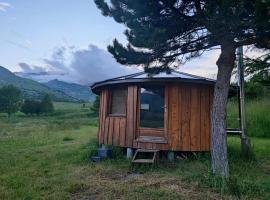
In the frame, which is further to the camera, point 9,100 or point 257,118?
point 9,100

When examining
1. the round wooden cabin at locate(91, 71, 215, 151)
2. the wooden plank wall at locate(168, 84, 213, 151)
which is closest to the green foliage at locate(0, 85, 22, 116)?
the round wooden cabin at locate(91, 71, 215, 151)

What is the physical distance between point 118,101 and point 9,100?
1501 inches

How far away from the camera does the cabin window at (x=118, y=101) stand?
31.9 ft

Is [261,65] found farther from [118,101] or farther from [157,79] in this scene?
[118,101]

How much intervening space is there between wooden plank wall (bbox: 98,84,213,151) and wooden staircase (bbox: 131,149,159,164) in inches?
9.0

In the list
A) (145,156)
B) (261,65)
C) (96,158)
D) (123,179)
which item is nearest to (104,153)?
(96,158)

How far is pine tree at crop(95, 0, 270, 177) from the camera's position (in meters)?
5.24

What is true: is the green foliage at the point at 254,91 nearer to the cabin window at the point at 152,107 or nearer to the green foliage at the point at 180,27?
the cabin window at the point at 152,107

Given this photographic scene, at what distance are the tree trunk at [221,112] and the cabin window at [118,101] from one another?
379 cm

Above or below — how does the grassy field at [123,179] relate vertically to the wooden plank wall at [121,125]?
below

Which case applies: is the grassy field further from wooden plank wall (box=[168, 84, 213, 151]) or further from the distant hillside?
the distant hillside

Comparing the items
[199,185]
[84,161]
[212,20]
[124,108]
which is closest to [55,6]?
[124,108]

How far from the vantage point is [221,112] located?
6.38 m

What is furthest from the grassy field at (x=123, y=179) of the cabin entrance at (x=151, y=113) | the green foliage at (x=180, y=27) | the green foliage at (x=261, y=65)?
the green foliage at (x=261, y=65)
